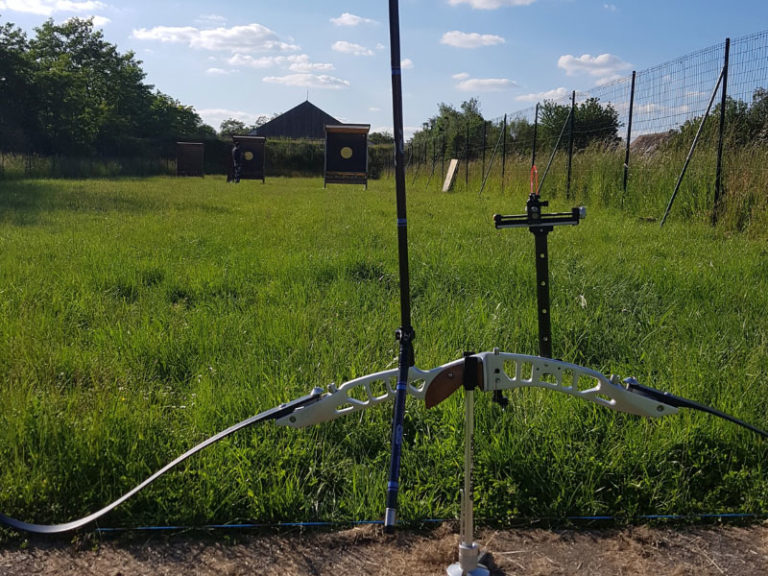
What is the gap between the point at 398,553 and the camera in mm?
1784

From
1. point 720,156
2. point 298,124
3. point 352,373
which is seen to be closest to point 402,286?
point 352,373

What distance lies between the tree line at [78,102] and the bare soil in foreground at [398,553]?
28349mm

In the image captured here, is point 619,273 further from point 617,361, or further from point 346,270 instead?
point 346,270

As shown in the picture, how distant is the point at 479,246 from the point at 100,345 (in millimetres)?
3611

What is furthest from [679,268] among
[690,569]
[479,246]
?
[690,569]

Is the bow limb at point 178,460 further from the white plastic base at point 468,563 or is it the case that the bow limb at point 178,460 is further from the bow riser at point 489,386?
the white plastic base at point 468,563

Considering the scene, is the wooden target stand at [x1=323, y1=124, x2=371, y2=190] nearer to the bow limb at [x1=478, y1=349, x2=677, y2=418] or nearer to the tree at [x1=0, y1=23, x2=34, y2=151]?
the tree at [x1=0, y1=23, x2=34, y2=151]

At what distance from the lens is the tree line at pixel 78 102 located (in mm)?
Result: 26969

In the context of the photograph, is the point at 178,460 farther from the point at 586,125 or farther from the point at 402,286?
the point at 586,125

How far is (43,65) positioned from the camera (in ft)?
99.2

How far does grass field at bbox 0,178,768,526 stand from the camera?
203 cm

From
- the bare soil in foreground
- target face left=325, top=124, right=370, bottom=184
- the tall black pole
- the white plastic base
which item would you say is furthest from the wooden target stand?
the white plastic base

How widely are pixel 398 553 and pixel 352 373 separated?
1.02m

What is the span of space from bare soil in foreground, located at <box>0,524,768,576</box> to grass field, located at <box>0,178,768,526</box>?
0.09 m
